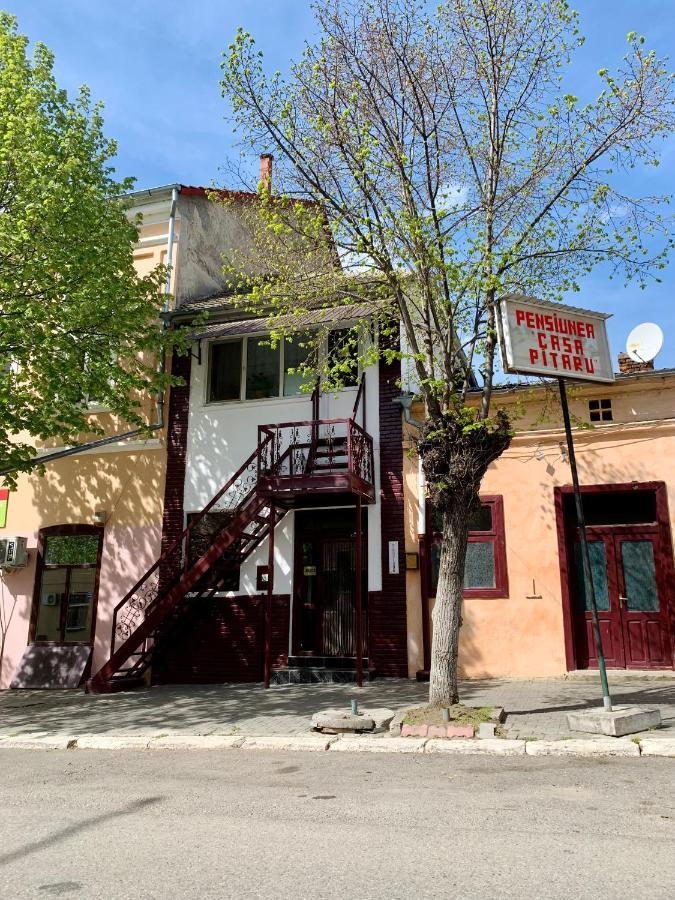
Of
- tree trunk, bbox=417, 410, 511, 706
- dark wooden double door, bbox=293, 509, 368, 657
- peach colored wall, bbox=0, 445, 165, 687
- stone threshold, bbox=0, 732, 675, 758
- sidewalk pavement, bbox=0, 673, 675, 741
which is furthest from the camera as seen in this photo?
peach colored wall, bbox=0, 445, 165, 687

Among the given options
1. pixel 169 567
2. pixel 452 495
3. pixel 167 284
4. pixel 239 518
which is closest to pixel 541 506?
pixel 452 495

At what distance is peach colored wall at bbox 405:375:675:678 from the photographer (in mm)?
11297

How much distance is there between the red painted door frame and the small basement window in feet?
3.88

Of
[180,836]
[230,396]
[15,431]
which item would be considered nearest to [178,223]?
[230,396]

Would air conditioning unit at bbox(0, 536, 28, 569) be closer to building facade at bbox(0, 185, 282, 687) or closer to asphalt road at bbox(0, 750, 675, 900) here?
building facade at bbox(0, 185, 282, 687)

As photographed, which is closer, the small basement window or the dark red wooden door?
the dark red wooden door

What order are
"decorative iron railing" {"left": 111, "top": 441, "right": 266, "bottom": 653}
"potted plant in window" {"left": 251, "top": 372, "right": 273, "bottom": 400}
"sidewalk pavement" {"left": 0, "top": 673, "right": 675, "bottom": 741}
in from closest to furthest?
"sidewalk pavement" {"left": 0, "top": 673, "right": 675, "bottom": 741}
"decorative iron railing" {"left": 111, "top": 441, "right": 266, "bottom": 653}
"potted plant in window" {"left": 251, "top": 372, "right": 273, "bottom": 400}

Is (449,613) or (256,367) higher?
(256,367)

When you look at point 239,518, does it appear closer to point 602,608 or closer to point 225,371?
point 225,371

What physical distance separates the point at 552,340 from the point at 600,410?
3.88 metres

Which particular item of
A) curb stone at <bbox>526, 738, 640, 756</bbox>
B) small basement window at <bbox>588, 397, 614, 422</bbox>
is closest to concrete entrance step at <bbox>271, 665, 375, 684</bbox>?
curb stone at <bbox>526, 738, 640, 756</bbox>

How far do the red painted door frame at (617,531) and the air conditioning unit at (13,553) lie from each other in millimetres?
10882

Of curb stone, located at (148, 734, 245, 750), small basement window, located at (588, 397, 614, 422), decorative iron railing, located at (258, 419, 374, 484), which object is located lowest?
curb stone, located at (148, 734, 245, 750)

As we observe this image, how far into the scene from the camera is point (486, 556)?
12.0m
